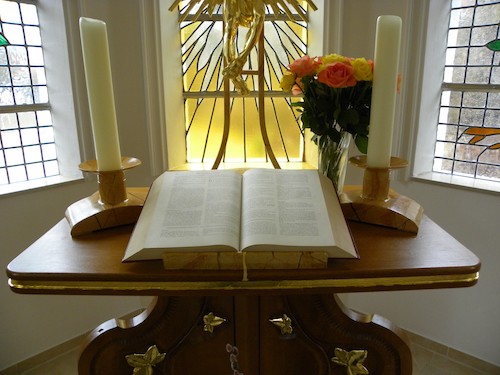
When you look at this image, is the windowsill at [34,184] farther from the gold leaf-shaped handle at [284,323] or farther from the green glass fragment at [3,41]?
the gold leaf-shaped handle at [284,323]

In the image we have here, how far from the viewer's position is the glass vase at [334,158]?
944 millimetres

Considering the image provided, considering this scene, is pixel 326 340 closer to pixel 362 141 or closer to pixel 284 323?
Result: pixel 284 323

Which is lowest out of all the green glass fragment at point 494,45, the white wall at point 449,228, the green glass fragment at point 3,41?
the white wall at point 449,228

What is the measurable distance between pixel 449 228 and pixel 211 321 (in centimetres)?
154

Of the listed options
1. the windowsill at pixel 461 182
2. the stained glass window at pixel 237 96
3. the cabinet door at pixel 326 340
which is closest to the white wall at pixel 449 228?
the windowsill at pixel 461 182

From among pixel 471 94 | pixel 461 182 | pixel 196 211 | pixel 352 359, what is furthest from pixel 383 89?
pixel 471 94

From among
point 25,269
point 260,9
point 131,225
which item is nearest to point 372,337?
point 131,225

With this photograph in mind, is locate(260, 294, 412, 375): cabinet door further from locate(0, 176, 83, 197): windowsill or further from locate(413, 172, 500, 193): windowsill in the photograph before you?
locate(0, 176, 83, 197): windowsill

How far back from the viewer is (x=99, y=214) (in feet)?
2.79

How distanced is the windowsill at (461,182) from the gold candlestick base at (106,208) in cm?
156

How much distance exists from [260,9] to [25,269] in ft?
2.85

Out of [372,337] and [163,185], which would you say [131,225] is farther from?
[372,337]

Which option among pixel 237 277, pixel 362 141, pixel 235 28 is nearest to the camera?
pixel 237 277

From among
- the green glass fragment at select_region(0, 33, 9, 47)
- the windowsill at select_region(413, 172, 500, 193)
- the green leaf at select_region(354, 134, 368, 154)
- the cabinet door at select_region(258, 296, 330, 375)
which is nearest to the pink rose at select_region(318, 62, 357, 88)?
the green leaf at select_region(354, 134, 368, 154)
